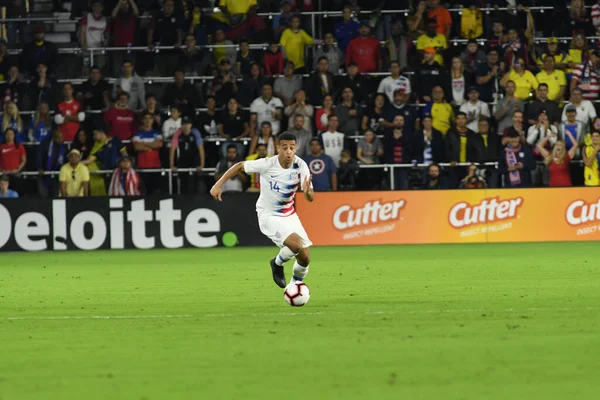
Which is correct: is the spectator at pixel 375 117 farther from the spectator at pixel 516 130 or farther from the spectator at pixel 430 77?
the spectator at pixel 516 130

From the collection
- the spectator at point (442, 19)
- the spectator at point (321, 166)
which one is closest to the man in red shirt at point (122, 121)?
the spectator at point (321, 166)

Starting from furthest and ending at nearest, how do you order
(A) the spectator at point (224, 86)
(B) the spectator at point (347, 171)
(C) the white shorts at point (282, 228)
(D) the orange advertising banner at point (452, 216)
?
(A) the spectator at point (224, 86) < (B) the spectator at point (347, 171) < (D) the orange advertising banner at point (452, 216) < (C) the white shorts at point (282, 228)

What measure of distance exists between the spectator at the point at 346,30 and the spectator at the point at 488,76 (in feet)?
10.1

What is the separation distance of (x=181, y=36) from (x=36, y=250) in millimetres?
6677

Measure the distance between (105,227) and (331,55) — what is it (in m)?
6.70

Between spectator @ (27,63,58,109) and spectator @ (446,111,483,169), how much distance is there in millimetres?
9167

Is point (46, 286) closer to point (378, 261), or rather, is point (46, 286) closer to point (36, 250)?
point (378, 261)

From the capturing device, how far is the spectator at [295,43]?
2638 centimetres

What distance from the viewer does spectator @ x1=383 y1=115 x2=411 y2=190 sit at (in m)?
24.3

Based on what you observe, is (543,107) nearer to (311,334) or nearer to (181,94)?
(181,94)

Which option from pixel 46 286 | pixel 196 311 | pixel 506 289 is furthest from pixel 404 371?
pixel 46 286

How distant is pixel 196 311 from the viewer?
457 inches

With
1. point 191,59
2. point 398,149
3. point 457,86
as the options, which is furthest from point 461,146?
point 191,59

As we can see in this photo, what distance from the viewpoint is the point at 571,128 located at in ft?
78.9
